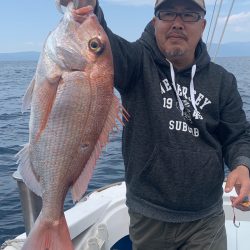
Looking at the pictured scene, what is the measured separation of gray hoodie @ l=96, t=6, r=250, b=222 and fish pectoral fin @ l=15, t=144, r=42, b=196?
0.86 meters

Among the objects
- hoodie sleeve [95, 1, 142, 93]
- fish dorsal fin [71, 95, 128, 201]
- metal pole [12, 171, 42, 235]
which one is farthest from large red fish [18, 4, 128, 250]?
metal pole [12, 171, 42, 235]

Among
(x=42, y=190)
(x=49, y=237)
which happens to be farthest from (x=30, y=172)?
(x=49, y=237)

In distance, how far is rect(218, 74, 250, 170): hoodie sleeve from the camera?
121 inches

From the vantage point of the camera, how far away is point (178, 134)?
2.91 meters

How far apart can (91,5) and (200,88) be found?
115 cm

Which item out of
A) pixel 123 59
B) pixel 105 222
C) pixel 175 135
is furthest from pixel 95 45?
pixel 105 222

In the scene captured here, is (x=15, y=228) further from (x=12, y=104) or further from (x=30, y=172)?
(x=12, y=104)

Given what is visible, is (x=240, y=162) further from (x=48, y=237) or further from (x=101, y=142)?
(x=48, y=237)

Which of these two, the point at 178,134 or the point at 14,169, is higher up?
the point at 178,134

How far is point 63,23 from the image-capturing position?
6.87 feet

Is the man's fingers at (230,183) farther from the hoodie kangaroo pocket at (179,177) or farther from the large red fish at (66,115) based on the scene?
the large red fish at (66,115)

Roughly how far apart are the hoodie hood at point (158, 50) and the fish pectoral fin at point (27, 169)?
126 cm

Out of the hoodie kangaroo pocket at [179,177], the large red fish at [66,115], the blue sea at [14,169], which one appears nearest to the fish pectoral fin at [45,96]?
the large red fish at [66,115]

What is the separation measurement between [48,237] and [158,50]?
151 centimetres
